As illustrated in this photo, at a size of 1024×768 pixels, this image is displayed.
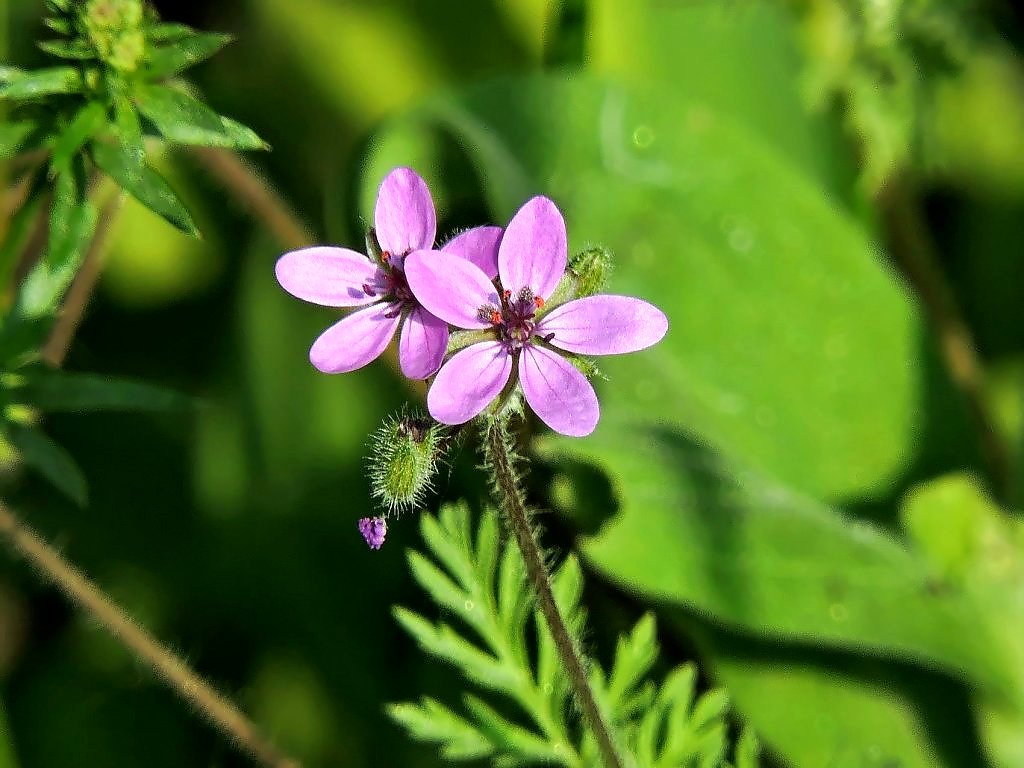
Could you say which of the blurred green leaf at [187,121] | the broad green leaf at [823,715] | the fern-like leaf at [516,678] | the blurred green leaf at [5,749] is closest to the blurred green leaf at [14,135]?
the blurred green leaf at [187,121]

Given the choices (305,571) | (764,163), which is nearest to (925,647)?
(764,163)

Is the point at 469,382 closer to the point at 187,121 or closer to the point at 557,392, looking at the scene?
the point at 557,392

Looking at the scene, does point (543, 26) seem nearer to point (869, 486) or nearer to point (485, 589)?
point (869, 486)

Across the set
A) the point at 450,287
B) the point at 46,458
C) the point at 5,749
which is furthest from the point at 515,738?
the point at 5,749

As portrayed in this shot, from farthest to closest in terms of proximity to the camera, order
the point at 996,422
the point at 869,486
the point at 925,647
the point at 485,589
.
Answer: the point at 996,422 < the point at 869,486 < the point at 925,647 < the point at 485,589

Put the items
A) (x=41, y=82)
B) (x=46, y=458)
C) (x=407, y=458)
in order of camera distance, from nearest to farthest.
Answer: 1. (x=407, y=458)
2. (x=41, y=82)
3. (x=46, y=458)

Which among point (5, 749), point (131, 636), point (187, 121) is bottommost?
point (5, 749)

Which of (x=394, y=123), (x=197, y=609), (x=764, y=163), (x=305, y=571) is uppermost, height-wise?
(x=764, y=163)
